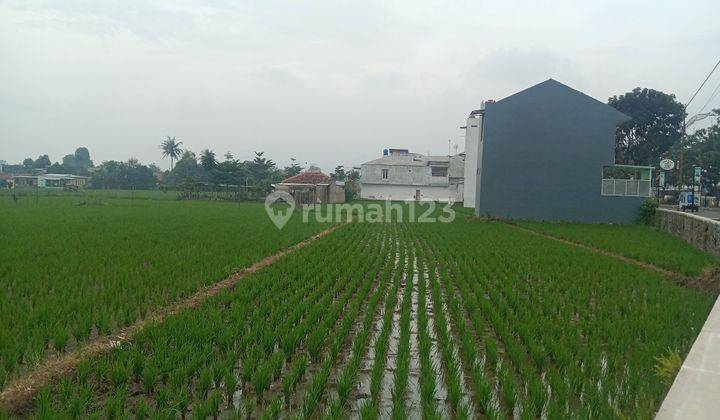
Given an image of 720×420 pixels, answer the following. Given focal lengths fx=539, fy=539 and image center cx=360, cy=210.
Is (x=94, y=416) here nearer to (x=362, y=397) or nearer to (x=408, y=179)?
(x=362, y=397)

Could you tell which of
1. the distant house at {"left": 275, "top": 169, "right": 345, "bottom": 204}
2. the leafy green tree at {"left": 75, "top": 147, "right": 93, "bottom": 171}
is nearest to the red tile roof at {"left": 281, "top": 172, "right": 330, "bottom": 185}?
the distant house at {"left": 275, "top": 169, "right": 345, "bottom": 204}

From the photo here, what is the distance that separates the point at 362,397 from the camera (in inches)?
161

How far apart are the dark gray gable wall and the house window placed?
78.0 feet

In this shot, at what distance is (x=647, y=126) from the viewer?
Result: 39125 mm

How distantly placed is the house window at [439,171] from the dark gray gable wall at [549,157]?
2376 cm

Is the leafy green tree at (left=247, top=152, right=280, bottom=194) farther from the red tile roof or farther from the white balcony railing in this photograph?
the white balcony railing

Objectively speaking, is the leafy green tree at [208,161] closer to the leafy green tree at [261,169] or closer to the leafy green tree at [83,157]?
the leafy green tree at [261,169]

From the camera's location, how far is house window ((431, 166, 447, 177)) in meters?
50.0

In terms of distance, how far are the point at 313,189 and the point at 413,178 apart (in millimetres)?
14989

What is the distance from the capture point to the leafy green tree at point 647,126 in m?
38.4

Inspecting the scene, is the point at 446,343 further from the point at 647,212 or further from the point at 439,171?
the point at 439,171

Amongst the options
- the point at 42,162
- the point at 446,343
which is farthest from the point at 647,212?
the point at 42,162

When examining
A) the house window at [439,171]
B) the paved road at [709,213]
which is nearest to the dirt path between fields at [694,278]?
the paved road at [709,213]

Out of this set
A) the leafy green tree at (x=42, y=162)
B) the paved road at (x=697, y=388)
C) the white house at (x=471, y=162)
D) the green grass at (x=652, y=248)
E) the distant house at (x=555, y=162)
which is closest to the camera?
the paved road at (x=697, y=388)
